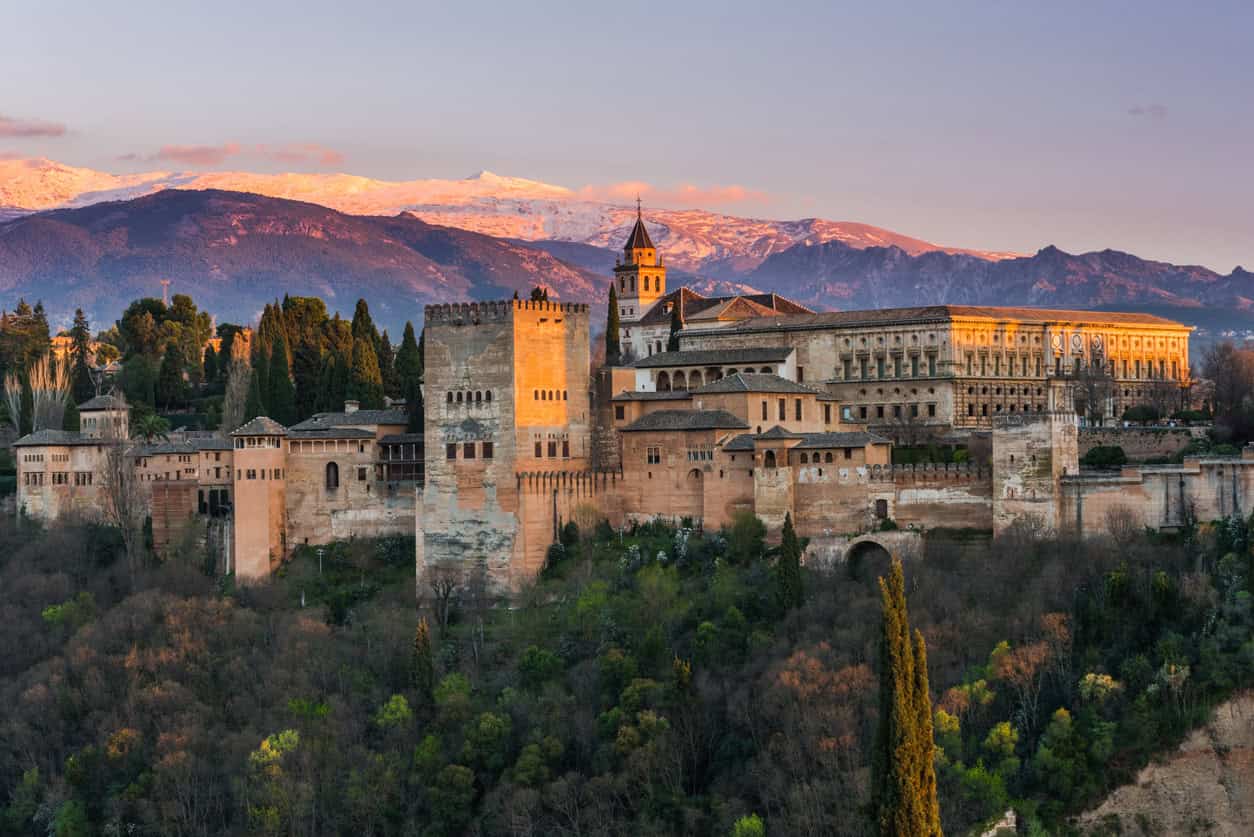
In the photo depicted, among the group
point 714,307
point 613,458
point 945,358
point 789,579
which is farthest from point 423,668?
point 714,307

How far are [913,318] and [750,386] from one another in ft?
50.7

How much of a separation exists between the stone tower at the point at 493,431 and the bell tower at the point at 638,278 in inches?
1397

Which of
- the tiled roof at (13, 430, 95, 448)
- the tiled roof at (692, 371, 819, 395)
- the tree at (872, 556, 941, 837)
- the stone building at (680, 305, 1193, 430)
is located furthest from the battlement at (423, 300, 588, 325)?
the tree at (872, 556, 941, 837)

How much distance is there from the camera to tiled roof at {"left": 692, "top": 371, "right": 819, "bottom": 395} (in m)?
53.3

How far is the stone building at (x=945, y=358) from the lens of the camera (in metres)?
65.2

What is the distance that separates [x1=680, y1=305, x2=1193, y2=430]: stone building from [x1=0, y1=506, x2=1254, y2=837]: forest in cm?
1646

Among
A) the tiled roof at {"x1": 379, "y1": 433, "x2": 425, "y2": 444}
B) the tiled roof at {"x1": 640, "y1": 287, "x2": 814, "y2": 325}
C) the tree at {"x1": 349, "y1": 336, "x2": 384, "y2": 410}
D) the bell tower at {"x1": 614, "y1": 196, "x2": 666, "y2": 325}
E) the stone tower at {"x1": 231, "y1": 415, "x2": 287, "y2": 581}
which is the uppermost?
the bell tower at {"x1": 614, "y1": 196, "x2": 666, "y2": 325}

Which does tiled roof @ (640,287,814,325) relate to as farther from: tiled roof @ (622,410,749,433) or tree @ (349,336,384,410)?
tiled roof @ (622,410,749,433)

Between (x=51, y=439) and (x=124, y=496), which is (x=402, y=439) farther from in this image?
(x=51, y=439)

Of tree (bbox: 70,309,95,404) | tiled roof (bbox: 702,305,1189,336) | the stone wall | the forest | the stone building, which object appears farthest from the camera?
tree (bbox: 70,309,95,404)

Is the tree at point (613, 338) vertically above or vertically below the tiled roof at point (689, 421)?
above

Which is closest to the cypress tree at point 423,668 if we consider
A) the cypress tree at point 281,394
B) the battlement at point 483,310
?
the battlement at point 483,310

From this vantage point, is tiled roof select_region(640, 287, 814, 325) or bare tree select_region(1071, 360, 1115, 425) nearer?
bare tree select_region(1071, 360, 1115, 425)

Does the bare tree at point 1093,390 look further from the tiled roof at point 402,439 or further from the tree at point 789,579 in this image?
the tiled roof at point 402,439
